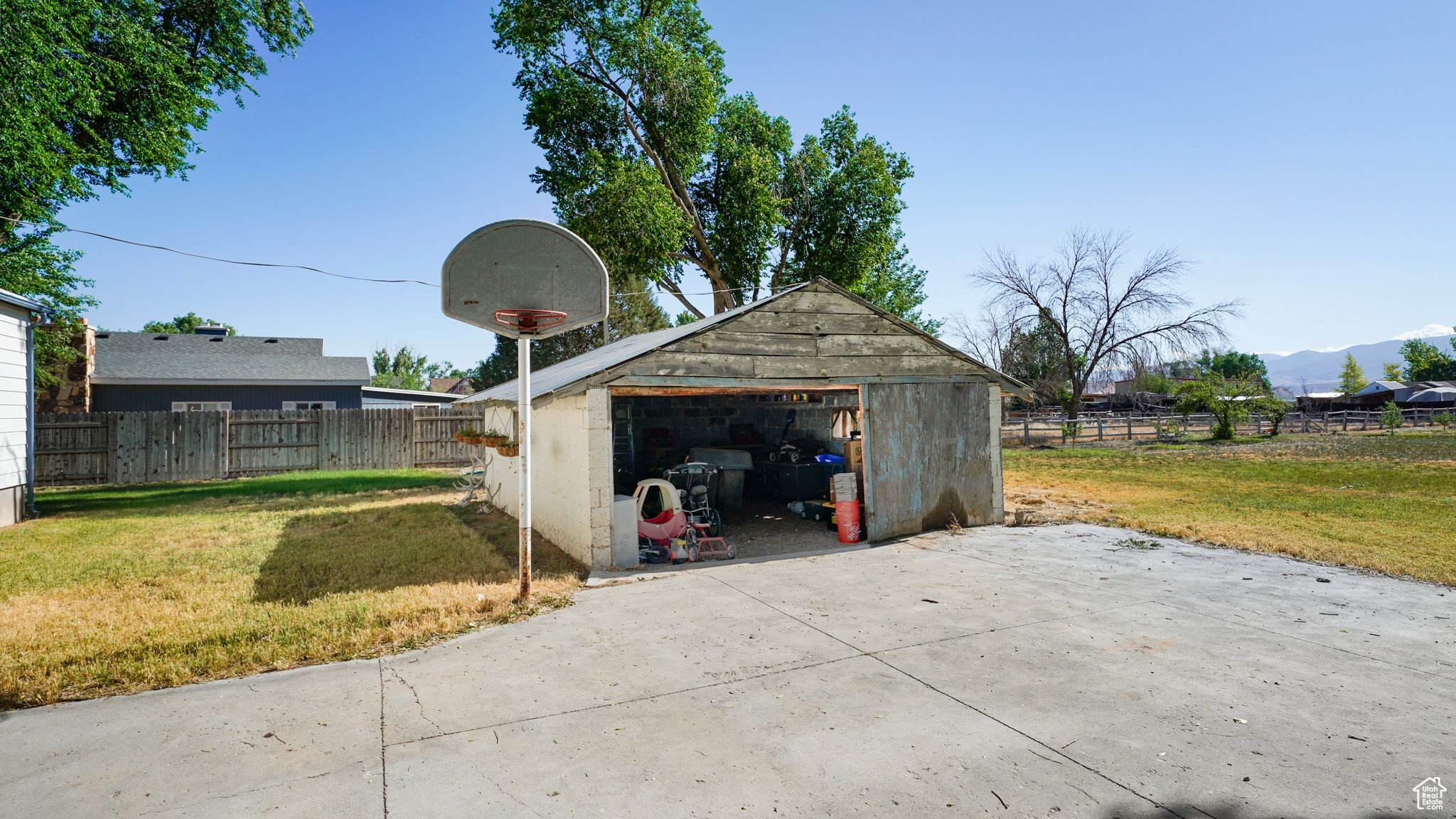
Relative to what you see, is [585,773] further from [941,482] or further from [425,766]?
[941,482]

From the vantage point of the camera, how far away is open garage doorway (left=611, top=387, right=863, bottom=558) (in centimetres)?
1048

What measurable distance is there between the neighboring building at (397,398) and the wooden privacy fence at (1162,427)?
23875mm

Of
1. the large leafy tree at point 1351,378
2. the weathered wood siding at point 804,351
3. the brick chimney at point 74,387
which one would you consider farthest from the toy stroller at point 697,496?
the large leafy tree at point 1351,378

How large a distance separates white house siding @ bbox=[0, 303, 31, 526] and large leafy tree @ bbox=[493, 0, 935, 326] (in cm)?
1173

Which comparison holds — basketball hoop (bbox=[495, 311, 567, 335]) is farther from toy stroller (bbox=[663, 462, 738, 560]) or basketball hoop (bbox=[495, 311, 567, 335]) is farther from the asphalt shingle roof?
the asphalt shingle roof

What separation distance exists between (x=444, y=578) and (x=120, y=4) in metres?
16.2

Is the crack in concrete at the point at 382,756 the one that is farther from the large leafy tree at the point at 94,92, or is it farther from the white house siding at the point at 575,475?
the large leafy tree at the point at 94,92

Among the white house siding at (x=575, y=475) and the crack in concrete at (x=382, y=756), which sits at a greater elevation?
the white house siding at (x=575, y=475)

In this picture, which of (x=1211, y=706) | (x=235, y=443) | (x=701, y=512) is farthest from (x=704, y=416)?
(x=235, y=443)

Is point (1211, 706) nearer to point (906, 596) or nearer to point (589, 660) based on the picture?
point (906, 596)

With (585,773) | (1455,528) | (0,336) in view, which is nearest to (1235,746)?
(585,773)

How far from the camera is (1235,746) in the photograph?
359cm

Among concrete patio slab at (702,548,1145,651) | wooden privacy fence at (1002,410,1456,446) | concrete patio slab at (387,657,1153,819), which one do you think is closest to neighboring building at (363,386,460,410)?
concrete patio slab at (702,548,1145,651)

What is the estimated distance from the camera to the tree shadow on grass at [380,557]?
7.32 metres
